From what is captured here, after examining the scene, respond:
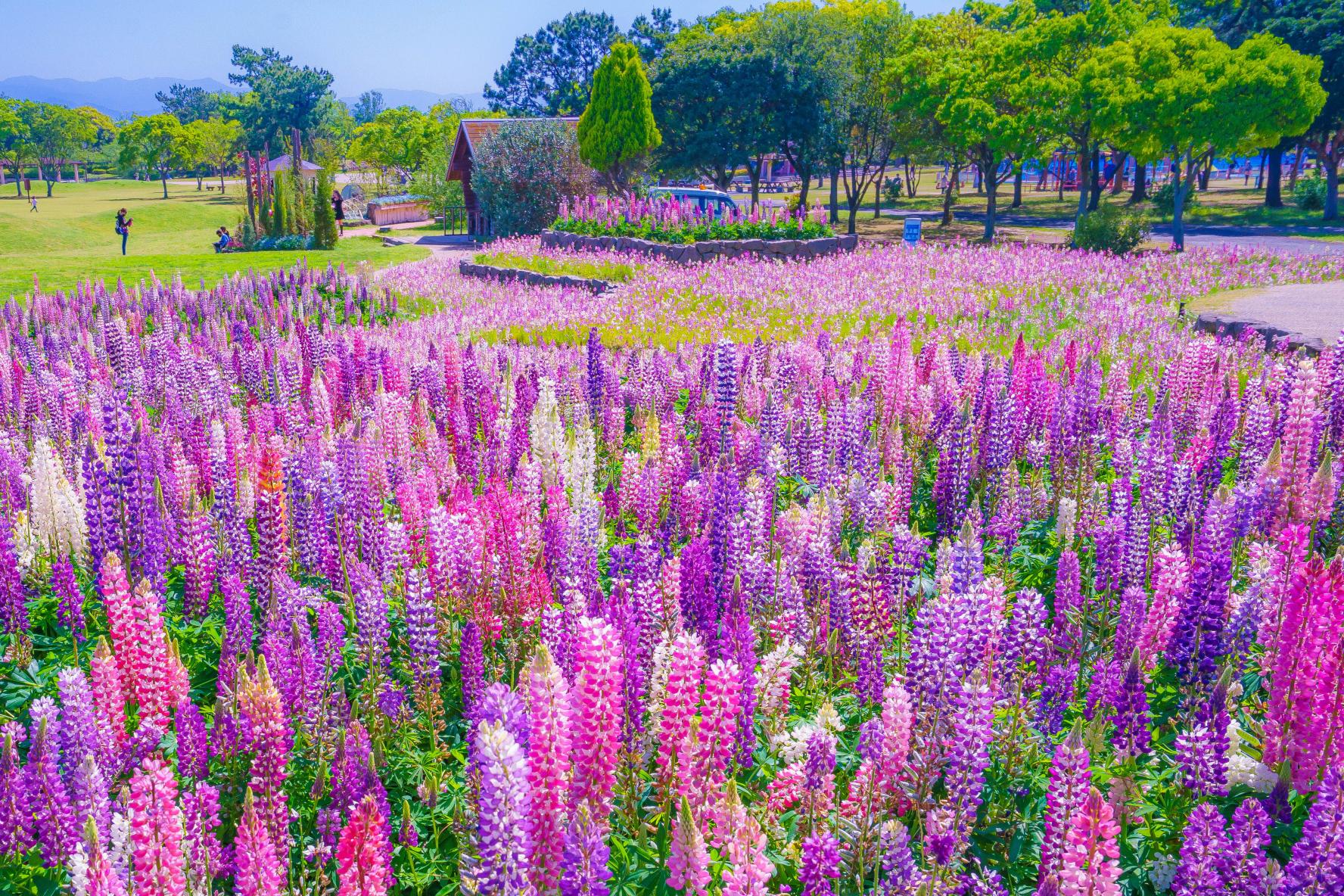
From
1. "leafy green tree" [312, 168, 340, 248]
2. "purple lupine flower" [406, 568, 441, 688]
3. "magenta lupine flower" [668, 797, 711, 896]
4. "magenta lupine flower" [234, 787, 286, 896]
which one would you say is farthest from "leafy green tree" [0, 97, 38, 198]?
"magenta lupine flower" [668, 797, 711, 896]

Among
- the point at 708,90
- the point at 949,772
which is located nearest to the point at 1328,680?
the point at 949,772

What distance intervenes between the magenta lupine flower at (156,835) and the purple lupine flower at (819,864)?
185cm

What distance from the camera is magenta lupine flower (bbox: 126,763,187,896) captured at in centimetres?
257

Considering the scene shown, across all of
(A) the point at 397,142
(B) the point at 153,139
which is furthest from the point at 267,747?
(B) the point at 153,139

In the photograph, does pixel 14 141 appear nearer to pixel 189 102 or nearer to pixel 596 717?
pixel 189 102

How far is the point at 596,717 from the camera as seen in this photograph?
288 cm

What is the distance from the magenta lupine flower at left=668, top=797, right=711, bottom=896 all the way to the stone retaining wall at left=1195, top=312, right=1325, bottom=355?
10.1 meters

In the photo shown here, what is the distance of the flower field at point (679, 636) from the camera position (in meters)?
2.84

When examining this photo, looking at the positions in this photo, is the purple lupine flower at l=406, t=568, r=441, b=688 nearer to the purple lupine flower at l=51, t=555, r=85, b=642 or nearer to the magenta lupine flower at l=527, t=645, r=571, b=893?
the magenta lupine flower at l=527, t=645, r=571, b=893

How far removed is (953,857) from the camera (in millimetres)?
2996

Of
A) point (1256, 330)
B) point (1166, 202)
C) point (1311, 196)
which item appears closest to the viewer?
point (1256, 330)

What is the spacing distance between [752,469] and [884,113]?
4436 cm

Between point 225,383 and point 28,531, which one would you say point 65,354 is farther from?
point 28,531

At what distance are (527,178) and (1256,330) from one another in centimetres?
2894
